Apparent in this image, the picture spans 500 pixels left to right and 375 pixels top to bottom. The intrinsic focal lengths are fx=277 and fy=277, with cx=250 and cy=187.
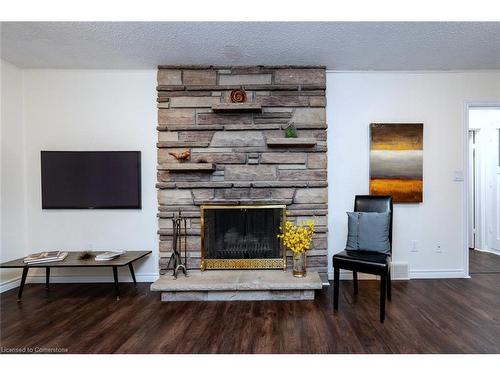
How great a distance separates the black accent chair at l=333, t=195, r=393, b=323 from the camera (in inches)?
92.7

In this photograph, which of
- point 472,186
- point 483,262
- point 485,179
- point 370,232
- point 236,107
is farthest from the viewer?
point 472,186

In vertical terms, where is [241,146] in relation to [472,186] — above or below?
above

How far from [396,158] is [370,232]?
1.14 m

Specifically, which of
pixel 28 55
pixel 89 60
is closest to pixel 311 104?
pixel 89 60

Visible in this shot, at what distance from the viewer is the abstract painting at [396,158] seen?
3311 mm

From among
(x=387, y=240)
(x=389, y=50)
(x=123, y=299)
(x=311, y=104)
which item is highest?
(x=389, y=50)

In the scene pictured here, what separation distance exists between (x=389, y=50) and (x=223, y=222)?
2.54 metres

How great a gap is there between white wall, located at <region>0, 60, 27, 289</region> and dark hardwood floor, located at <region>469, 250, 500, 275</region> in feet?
18.4

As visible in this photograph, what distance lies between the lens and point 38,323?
238 centimetres

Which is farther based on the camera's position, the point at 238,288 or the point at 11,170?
the point at 11,170

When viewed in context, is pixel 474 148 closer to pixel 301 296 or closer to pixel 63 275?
pixel 301 296

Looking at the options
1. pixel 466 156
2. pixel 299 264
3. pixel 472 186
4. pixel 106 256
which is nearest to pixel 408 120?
pixel 466 156

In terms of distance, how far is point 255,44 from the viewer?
2738mm

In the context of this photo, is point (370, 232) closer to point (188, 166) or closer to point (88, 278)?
point (188, 166)
